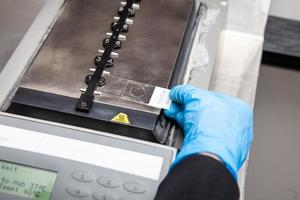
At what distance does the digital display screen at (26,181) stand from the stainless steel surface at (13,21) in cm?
46

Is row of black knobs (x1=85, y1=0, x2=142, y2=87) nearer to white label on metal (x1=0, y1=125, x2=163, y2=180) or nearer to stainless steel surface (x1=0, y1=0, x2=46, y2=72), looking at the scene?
white label on metal (x1=0, y1=125, x2=163, y2=180)

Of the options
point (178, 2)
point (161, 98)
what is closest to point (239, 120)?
point (161, 98)

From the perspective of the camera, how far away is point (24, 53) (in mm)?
938

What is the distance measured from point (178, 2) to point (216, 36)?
0.42ft

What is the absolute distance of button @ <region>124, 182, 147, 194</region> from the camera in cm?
71

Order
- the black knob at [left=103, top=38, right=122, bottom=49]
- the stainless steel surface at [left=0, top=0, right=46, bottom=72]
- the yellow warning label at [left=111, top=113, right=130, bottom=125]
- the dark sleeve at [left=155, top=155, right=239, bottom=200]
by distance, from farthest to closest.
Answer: the stainless steel surface at [left=0, top=0, right=46, bottom=72] < the black knob at [left=103, top=38, right=122, bottom=49] < the yellow warning label at [left=111, top=113, right=130, bottom=125] < the dark sleeve at [left=155, top=155, right=239, bottom=200]

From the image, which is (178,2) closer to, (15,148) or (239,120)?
(239,120)

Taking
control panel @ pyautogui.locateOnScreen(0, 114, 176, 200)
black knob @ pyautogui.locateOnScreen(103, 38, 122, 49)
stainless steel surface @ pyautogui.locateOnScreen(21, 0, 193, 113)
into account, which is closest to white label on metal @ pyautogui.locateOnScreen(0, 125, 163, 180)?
control panel @ pyautogui.locateOnScreen(0, 114, 176, 200)

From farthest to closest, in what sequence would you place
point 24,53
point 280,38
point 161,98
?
point 280,38 < point 24,53 < point 161,98

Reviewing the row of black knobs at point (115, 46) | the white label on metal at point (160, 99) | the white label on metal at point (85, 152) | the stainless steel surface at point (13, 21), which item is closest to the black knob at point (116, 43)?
the row of black knobs at point (115, 46)

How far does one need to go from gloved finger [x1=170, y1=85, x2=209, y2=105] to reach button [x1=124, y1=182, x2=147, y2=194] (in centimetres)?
20

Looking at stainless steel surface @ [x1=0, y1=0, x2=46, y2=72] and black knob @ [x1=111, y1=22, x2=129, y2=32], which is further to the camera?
stainless steel surface @ [x1=0, y1=0, x2=46, y2=72]

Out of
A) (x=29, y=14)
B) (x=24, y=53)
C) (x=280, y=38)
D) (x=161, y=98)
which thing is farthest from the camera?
(x=280, y=38)

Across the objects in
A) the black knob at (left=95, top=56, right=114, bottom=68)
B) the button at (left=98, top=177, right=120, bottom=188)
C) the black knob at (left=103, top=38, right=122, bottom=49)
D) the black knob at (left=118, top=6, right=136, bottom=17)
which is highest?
the black knob at (left=118, top=6, right=136, bottom=17)
